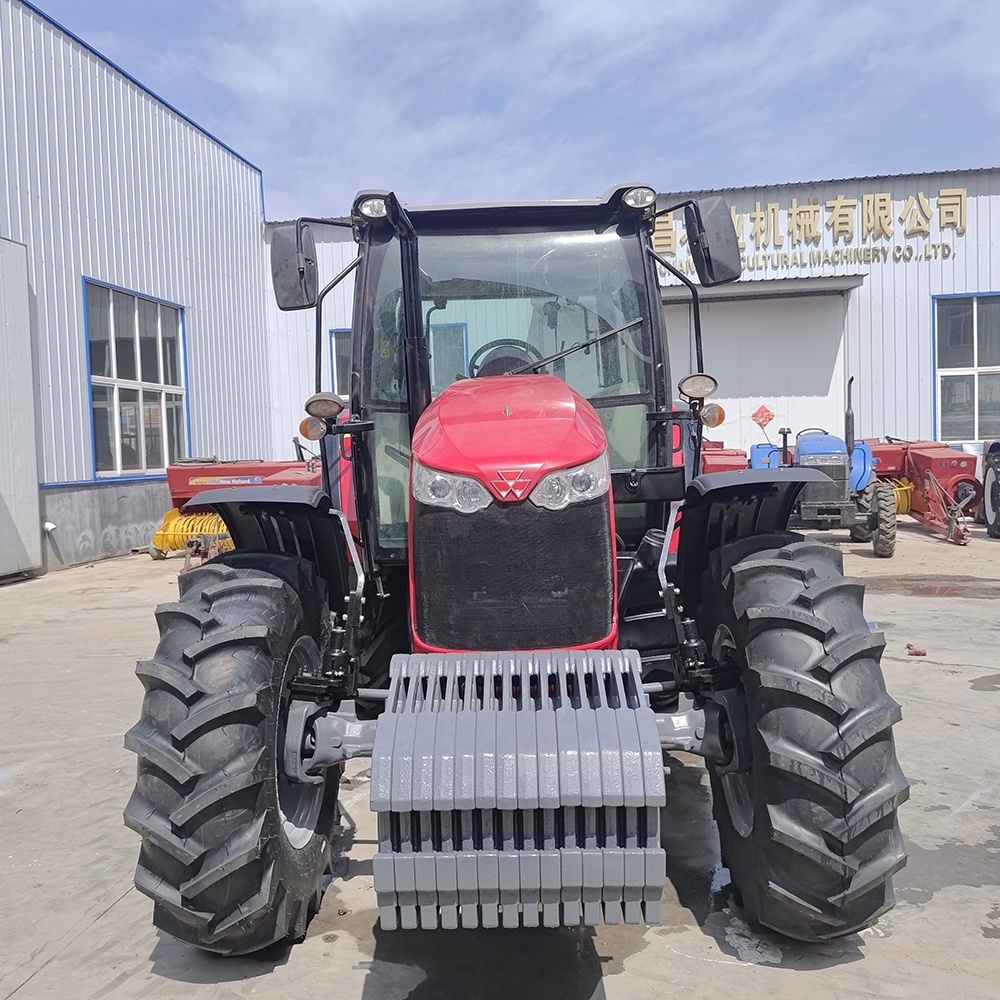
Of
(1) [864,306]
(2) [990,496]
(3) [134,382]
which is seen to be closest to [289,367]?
(3) [134,382]

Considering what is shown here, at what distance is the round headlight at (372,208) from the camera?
3410 mm

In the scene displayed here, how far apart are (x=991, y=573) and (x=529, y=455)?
889 cm

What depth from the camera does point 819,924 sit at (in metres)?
2.68

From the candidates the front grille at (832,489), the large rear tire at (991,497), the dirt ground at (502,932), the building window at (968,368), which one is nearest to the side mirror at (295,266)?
the dirt ground at (502,932)

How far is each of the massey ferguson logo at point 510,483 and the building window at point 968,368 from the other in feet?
51.6

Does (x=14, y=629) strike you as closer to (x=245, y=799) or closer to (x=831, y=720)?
(x=245, y=799)

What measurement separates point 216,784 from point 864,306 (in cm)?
1631

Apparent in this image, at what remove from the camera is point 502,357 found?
380cm

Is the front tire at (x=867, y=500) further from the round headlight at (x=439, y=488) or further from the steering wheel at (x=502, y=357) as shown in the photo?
the round headlight at (x=439, y=488)

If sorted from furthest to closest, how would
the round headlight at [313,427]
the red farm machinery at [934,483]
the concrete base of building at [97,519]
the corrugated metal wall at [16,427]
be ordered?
the red farm machinery at [934,483] < the concrete base of building at [97,519] < the corrugated metal wall at [16,427] < the round headlight at [313,427]

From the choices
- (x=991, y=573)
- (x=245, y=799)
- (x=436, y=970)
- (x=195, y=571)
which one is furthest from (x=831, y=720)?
(x=991, y=573)

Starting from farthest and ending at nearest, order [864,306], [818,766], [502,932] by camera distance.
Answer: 1. [864,306]
2. [502,932]
3. [818,766]

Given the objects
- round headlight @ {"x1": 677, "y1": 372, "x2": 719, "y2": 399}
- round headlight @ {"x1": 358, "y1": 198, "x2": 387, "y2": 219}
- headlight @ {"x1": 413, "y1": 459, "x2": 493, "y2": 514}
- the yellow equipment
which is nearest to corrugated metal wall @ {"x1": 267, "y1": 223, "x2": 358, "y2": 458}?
the yellow equipment

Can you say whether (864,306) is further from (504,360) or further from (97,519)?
(504,360)
